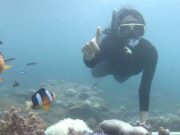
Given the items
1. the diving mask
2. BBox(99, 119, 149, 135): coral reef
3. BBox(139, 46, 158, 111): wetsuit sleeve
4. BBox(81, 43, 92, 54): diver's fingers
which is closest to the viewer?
BBox(99, 119, 149, 135): coral reef

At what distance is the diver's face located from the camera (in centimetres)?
878

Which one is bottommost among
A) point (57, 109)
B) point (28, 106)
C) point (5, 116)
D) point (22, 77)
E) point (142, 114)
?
point (22, 77)

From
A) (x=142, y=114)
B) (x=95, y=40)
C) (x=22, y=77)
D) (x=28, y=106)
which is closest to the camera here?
(x=28, y=106)

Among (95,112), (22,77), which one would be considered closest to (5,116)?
(95,112)

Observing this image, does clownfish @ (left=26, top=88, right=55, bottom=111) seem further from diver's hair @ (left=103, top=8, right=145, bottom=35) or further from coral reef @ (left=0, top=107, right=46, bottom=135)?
diver's hair @ (left=103, top=8, right=145, bottom=35)

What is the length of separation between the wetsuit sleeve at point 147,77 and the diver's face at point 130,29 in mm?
569

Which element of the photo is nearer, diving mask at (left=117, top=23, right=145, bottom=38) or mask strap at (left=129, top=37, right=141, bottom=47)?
diving mask at (left=117, top=23, right=145, bottom=38)

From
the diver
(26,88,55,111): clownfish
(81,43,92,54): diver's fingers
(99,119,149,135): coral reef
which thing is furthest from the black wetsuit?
(26,88,55,111): clownfish

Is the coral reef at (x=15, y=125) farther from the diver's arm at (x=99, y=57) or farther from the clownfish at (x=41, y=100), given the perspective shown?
the diver's arm at (x=99, y=57)

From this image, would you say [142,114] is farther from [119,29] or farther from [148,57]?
[119,29]

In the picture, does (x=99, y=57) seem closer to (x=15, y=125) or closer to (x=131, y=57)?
(x=131, y=57)

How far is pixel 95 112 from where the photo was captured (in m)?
15.6

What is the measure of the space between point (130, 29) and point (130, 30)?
3cm

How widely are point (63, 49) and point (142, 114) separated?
156848mm
